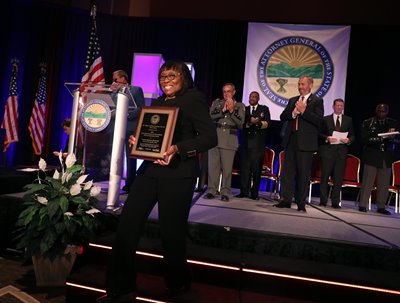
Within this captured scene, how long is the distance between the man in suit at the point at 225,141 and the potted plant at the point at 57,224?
7.36ft

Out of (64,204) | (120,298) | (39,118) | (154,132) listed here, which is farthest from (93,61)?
(120,298)

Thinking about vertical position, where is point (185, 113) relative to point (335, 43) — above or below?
below

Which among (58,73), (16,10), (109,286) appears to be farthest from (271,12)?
(109,286)

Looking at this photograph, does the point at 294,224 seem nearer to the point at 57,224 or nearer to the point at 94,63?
the point at 57,224

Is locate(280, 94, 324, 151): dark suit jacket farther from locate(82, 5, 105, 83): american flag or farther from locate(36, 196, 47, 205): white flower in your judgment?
locate(82, 5, 105, 83): american flag

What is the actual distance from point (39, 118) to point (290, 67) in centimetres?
573

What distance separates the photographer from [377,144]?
5.02m

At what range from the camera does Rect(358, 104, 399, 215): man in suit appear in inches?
197

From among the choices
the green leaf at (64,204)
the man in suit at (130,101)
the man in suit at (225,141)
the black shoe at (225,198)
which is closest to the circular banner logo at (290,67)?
the man in suit at (225,141)

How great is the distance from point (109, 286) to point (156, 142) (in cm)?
92

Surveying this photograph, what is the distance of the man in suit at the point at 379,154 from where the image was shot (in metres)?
5.01

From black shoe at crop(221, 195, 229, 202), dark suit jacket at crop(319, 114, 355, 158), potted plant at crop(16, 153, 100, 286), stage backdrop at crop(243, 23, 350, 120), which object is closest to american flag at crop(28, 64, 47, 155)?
stage backdrop at crop(243, 23, 350, 120)

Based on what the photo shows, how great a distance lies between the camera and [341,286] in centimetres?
230

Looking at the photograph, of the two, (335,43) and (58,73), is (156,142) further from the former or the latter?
(58,73)
